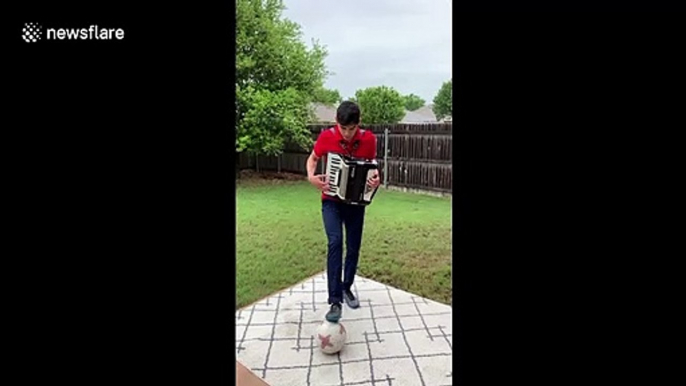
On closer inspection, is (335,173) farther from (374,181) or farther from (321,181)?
(374,181)

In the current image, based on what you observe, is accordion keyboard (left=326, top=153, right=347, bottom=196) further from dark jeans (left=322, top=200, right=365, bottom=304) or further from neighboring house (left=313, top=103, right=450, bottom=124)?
neighboring house (left=313, top=103, right=450, bottom=124)

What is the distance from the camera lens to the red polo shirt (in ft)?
7.54

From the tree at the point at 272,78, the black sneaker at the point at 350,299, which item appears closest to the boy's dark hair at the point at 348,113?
the black sneaker at the point at 350,299

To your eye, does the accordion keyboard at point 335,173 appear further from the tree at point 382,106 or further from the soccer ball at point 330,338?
the tree at point 382,106

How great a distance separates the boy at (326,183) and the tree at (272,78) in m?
1.41

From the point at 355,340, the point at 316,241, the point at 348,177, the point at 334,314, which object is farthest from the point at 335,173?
the point at 316,241

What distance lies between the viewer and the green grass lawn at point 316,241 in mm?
2953

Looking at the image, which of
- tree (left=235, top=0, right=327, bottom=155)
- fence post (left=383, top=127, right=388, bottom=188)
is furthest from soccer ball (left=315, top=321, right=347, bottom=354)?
fence post (left=383, top=127, right=388, bottom=188)

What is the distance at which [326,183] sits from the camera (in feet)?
7.49

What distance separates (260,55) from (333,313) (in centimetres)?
265
